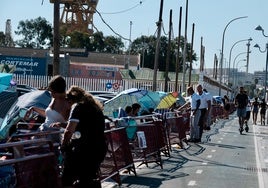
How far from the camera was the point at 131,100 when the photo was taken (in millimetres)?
18203

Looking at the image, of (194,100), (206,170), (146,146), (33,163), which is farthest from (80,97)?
(194,100)

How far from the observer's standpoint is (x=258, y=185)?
10641mm

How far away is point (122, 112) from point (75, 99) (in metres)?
7.00

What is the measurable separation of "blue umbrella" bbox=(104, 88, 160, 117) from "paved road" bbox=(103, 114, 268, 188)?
244cm

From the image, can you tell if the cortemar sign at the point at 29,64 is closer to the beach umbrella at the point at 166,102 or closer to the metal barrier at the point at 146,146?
the beach umbrella at the point at 166,102

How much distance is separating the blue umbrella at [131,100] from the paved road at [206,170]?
8.00 ft

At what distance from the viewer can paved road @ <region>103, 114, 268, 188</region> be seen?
409 inches

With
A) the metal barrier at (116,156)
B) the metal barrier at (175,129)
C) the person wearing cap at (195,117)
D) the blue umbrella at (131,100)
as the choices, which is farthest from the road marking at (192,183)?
the person wearing cap at (195,117)

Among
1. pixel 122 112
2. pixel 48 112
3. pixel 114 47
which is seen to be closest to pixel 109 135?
pixel 48 112

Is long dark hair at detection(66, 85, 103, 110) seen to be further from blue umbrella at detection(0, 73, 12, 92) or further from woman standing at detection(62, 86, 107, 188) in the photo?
blue umbrella at detection(0, 73, 12, 92)

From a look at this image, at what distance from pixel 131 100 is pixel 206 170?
6362mm

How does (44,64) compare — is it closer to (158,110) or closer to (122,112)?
(158,110)

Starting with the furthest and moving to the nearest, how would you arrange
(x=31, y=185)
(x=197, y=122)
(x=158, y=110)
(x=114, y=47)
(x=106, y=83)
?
(x=114, y=47)
(x=106, y=83)
(x=158, y=110)
(x=197, y=122)
(x=31, y=185)

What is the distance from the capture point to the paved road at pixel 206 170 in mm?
10391
